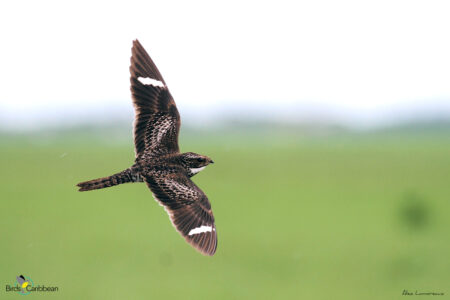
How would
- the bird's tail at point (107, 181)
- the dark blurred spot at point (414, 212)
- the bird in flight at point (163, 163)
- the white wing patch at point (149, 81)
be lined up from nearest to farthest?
A: 1. the bird's tail at point (107, 181)
2. the bird in flight at point (163, 163)
3. the white wing patch at point (149, 81)
4. the dark blurred spot at point (414, 212)

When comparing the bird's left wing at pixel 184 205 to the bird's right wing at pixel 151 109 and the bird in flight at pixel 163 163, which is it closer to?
the bird in flight at pixel 163 163

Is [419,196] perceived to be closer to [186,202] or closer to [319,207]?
[319,207]

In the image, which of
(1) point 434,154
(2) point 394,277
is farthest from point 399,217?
(1) point 434,154

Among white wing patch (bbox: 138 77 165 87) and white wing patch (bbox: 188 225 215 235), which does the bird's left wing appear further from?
white wing patch (bbox: 138 77 165 87)

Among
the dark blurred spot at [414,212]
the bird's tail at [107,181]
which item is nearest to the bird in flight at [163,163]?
the bird's tail at [107,181]

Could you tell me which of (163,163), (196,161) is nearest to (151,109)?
(163,163)

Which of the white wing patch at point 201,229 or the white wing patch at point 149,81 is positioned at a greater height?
the white wing patch at point 149,81

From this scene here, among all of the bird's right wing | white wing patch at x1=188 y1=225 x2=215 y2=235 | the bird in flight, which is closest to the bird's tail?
the bird in flight
